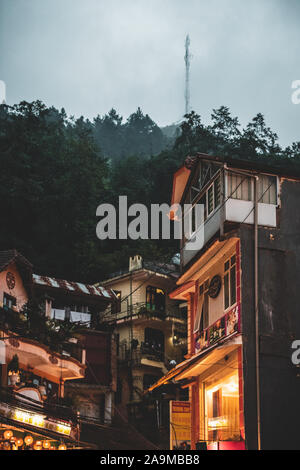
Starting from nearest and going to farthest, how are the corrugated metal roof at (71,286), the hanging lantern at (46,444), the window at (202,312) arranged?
the hanging lantern at (46,444) < the window at (202,312) < the corrugated metal roof at (71,286)

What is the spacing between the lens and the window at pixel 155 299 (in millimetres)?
44375

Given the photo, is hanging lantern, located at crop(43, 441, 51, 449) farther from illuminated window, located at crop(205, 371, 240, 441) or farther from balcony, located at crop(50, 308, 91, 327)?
balcony, located at crop(50, 308, 91, 327)

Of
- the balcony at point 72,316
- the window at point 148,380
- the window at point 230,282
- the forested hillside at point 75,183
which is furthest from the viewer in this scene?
the forested hillside at point 75,183

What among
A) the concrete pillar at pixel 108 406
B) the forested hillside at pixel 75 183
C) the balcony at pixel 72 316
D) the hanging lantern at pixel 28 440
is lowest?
the hanging lantern at pixel 28 440

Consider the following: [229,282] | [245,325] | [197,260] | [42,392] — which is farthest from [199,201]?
[42,392]

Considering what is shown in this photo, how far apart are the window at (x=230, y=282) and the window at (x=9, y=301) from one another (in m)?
9.31

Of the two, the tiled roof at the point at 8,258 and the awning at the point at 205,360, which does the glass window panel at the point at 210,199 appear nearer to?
the awning at the point at 205,360

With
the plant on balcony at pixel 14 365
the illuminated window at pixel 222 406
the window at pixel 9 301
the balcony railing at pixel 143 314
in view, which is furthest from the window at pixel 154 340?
the illuminated window at pixel 222 406

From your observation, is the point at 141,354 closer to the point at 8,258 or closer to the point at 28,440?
the point at 8,258

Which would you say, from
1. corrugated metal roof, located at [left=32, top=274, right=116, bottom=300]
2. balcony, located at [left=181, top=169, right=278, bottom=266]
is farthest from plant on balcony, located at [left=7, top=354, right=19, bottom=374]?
corrugated metal roof, located at [left=32, top=274, right=116, bottom=300]

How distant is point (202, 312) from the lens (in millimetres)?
24281

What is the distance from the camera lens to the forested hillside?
48.0 m

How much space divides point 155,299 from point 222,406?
22.2 meters
